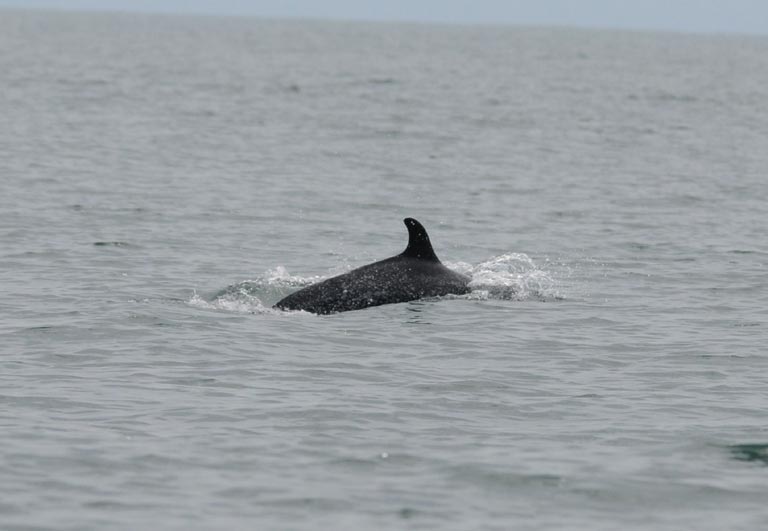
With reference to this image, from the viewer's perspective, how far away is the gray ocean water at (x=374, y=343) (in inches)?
459

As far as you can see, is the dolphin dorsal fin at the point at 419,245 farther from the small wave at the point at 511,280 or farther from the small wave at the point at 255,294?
the small wave at the point at 255,294

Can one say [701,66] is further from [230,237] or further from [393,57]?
[230,237]

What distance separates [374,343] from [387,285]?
2519 mm

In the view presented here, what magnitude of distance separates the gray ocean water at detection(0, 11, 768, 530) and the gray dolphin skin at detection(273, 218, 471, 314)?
0.27m

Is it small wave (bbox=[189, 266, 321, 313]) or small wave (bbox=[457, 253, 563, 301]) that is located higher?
small wave (bbox=[457, 253, 563, 301])

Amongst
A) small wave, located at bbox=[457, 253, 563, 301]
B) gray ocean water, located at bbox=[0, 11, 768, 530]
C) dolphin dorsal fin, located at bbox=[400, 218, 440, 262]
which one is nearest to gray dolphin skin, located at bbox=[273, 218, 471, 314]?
dolphin dorsal fin, located at bbox=[400, 218, 440, 262]

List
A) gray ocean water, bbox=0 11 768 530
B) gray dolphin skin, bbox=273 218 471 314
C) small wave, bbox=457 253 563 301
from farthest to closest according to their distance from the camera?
small wave, bbox=457 253 563 301 < gray dolphin skin, bbox=273 218 471 314 < gray ocean water, bbox=0 11 768 530

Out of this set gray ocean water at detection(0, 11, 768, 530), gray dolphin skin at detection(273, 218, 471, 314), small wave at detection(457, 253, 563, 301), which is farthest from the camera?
small wave at detection(457, 253, 563, 301)

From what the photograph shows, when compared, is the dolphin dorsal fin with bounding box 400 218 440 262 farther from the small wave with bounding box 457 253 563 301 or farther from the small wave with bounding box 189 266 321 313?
the small wave with bounding box 189 266 321 313

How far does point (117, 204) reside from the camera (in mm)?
30031

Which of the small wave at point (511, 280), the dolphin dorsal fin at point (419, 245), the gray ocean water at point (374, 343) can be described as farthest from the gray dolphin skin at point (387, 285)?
the small wave at point (511, 280)

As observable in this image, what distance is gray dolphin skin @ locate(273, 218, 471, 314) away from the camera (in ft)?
62.8

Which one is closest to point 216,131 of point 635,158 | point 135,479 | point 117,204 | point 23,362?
point 635,158

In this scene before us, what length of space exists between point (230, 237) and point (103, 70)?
61.5m
